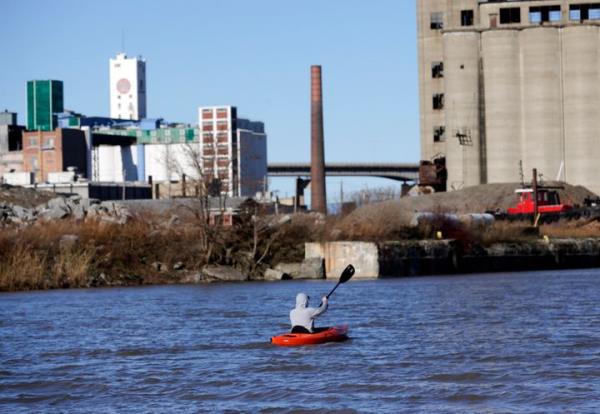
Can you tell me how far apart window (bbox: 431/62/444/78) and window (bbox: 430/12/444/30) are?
8.54 feet

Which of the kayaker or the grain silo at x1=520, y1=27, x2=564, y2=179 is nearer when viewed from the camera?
the kayaker

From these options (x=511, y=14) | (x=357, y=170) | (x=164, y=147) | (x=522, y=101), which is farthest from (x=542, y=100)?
(x=357, y=170)

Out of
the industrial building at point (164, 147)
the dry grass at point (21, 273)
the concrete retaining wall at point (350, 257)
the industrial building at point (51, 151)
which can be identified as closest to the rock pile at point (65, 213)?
the dry grass at point (21, 273)

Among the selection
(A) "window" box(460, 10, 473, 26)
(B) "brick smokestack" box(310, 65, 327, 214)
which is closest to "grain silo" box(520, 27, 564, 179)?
(A) "window" box(460, 10, 473, 26)

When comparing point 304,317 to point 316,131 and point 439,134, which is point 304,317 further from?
point 439,134

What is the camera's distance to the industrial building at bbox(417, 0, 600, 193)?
292 ft

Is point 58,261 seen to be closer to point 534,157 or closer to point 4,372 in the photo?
point 4,372

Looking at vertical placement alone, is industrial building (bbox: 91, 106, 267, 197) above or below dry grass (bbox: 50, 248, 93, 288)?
above

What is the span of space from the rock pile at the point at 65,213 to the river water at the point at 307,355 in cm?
2037

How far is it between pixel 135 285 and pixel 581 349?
107ft

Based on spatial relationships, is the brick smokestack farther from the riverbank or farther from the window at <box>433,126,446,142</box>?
the riverbank

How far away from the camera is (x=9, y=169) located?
158 metres

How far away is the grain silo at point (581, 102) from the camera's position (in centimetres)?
8862

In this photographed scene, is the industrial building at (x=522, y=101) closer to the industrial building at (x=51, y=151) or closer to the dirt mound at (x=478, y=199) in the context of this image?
the dirt mound at (x=478, y=199)
